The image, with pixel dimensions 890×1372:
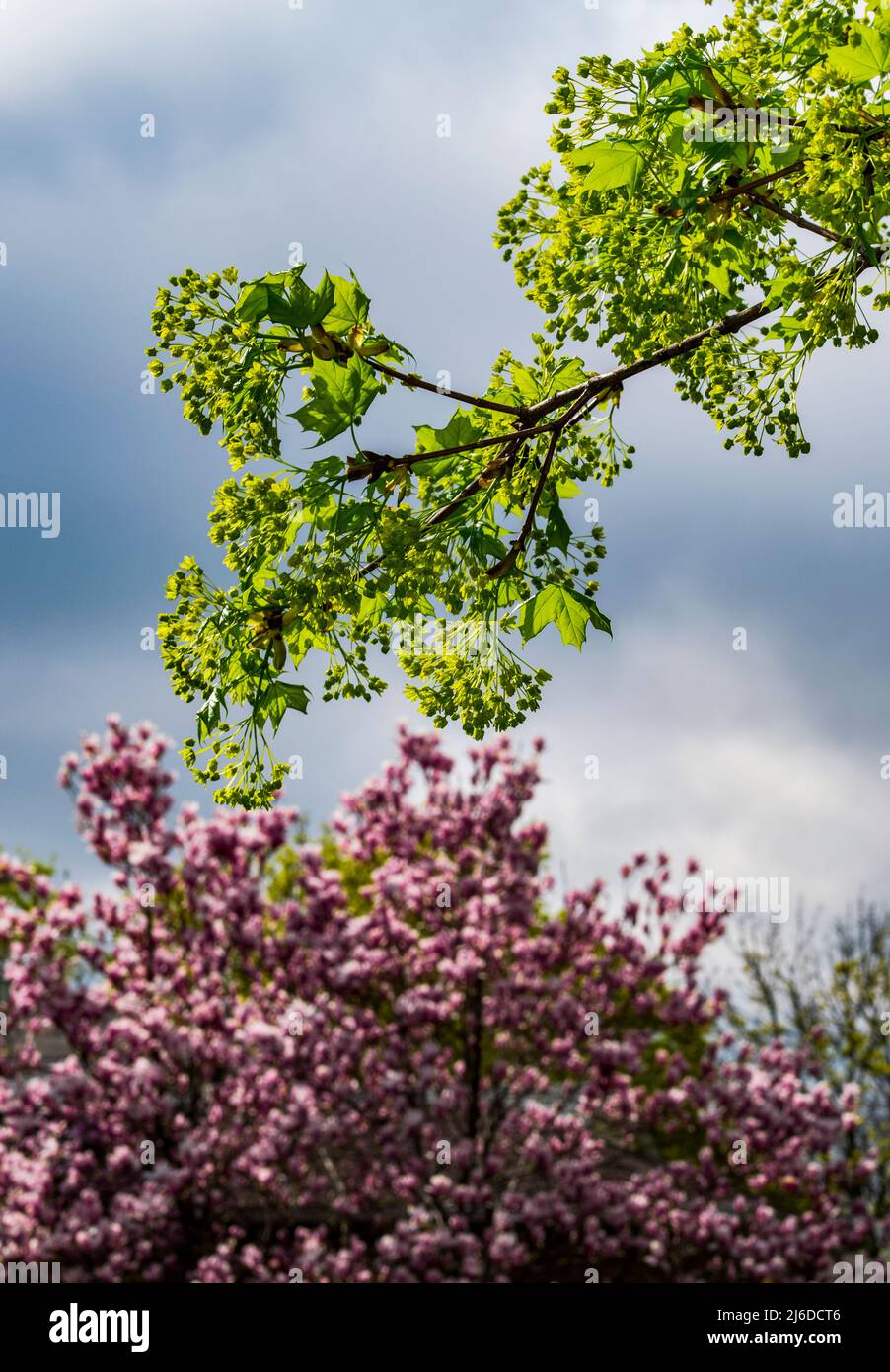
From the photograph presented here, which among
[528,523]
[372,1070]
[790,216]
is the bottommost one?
[372,1070]

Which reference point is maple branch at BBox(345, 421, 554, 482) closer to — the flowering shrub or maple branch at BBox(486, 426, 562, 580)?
maple branch at BBox(486, 426, 562, 580)

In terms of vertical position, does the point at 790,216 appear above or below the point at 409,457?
above

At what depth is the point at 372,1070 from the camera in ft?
39.1

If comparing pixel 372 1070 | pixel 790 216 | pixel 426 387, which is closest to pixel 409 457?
pixel 426 387

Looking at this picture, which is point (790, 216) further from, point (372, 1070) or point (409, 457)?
point (372, 1070)

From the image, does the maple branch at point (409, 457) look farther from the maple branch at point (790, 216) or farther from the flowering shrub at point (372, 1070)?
the flowering shrub at point (372, 1070)

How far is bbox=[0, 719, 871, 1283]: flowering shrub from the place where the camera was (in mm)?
11695

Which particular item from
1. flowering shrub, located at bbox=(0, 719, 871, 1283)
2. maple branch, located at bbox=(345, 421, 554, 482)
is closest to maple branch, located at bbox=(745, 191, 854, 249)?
A: maple branch, located at bbox=(345, 421, 554, 482)

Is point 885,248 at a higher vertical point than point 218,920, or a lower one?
higher

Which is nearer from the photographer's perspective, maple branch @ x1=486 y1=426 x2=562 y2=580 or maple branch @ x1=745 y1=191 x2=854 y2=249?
maple branch @ x1=745 y1=191 x2=854 y2=249
